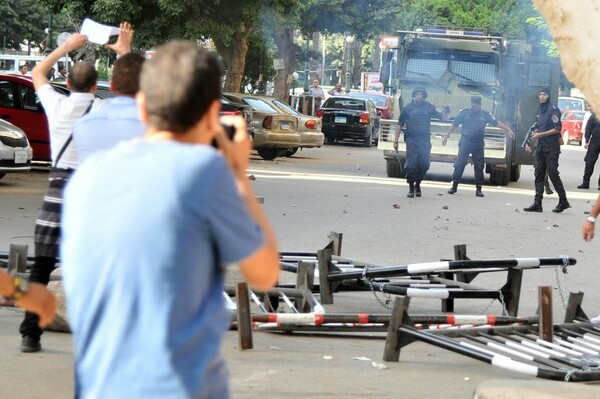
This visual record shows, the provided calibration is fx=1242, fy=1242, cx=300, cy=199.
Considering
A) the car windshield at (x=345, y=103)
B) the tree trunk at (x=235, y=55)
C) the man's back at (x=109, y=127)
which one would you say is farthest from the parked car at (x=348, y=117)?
the man's back at (x=109, y=127)

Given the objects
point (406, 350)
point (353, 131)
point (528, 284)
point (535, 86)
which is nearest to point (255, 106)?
point (535, 86)

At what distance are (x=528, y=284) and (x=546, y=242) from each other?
362cm

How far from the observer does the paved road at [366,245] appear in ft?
22.9

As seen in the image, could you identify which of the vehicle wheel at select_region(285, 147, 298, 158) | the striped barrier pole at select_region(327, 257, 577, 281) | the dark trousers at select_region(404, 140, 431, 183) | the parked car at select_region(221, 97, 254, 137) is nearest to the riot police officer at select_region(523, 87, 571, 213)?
the dark trousers at select_region(404, 140, 431, 183)

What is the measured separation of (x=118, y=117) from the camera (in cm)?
552

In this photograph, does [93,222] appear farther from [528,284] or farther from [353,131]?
[353,131]

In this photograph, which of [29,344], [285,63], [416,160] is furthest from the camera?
[285,63]

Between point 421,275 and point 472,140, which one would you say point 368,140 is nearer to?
point 472,140

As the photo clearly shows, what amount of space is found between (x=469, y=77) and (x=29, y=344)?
1933cm

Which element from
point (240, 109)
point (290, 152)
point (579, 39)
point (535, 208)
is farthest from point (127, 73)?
point (290, 152)

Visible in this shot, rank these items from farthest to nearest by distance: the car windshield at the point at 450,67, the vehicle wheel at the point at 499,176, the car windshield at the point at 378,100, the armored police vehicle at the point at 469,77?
1. the car windshield at the point at 378,100
2. the car windshield at the point at 450,67
3. the vehicle wheel at the point at 499,176
4. the armored police vehicle at the point at 469,77

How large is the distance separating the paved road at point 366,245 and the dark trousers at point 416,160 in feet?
1.61

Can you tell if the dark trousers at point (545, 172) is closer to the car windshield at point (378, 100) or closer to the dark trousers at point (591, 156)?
the dark trousers at point (591, 156)

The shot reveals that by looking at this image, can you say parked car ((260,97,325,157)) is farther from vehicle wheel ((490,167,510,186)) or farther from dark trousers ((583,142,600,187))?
dark trousers ((583,142,600,187))
